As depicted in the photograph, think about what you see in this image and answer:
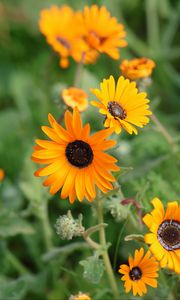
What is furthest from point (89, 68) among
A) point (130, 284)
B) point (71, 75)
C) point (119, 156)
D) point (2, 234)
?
point (130, 284)

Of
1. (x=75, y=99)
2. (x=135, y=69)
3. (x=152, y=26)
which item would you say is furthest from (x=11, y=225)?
(x=152, y=26)

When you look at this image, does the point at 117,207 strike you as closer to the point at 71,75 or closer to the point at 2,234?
the point at 2,234

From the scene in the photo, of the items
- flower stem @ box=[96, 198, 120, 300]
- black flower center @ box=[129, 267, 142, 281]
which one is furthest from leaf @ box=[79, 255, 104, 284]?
black flower center @ box=[129, 267, 142, 281]

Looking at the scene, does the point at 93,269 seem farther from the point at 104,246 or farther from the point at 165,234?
the point at 165,234

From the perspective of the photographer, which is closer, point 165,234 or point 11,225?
point 165,234

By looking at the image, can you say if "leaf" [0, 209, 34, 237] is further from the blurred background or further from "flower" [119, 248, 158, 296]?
"flower" [119, 248, 158, 296]

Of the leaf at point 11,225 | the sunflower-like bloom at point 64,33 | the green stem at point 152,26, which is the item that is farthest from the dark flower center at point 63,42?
the green stem at point 152,26
